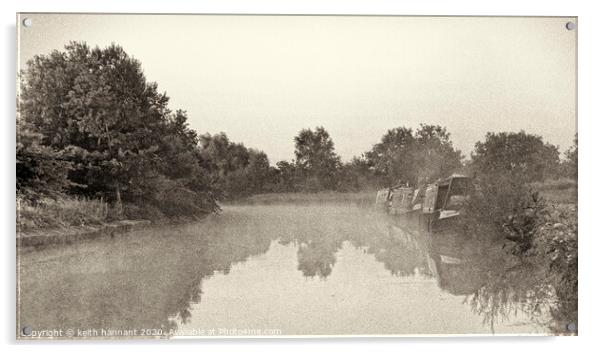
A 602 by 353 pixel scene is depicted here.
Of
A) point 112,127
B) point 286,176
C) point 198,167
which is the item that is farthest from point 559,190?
point 112,127

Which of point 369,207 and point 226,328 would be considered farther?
point 369,207

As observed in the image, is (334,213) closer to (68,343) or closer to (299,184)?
(299,184)

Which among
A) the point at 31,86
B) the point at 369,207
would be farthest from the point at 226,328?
the point at 31,86

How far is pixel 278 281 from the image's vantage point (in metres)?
4.00

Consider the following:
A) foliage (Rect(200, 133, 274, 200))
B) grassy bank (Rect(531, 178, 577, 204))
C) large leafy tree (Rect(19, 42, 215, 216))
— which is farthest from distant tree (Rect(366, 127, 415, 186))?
large leafy tree (Rect(19, 42, 215, 216))

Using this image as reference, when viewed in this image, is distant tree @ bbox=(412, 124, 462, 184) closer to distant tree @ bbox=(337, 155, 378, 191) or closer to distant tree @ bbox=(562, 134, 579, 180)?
distant tree @ bbox=(337, 155, 378, 191)

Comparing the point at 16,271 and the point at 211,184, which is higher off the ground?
the point at 211,184

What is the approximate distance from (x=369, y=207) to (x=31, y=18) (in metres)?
2.46

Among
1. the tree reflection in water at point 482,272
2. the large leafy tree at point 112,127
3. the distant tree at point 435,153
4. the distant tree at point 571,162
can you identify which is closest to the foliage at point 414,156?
the distant tree at point 435,153

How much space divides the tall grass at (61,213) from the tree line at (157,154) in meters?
0.05

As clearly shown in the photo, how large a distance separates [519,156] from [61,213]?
9.59 feet

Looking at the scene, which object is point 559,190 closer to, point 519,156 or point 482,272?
point 519,156

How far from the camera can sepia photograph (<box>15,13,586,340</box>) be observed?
396cm
